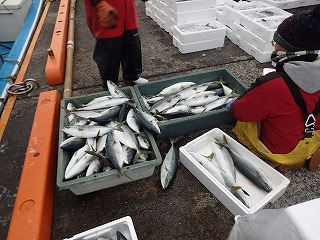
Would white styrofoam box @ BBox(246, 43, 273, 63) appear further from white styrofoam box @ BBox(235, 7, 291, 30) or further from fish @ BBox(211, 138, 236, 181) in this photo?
fish @ BBox(211, 138, 236, 181)

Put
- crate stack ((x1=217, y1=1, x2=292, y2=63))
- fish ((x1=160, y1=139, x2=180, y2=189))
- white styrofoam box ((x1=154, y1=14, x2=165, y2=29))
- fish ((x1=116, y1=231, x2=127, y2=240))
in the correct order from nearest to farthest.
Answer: fish ((x1=116, y1=231, x2=127, y2=240))
fish ((x1=160, y1=139, x2=180, y2=189))
crate stack ((x1=217, y1=1, x2=292, y2=63))
white styrofoam box ((x1=154, y1=14, x2=165, y2=29))

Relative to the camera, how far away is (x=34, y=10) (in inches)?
316

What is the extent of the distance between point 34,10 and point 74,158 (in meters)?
7.44

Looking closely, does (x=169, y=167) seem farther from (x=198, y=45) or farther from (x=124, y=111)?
(x=198, y=45)

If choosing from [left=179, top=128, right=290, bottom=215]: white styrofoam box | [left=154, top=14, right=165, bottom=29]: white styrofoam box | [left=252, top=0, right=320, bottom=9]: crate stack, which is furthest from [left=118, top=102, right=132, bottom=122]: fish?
[left=252, top=0, right=320, bottom=9]: crate stack

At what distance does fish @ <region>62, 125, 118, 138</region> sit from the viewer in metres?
2.74

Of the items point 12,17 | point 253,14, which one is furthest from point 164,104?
point 12,17

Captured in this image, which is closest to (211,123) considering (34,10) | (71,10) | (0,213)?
(0,213)

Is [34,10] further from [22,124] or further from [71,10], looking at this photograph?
[22,124]

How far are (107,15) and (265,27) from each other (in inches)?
113

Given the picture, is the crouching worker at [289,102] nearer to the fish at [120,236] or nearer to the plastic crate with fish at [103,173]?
the plastic crate with fish at [103,173]

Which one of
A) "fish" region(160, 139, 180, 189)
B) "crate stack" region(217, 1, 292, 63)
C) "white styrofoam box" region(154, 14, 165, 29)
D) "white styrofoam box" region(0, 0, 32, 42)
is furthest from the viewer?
"white styrofoam box" region(0, 0, 32, 42)

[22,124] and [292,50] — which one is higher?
[292,50]

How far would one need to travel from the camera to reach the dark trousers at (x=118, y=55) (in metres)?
3.55
